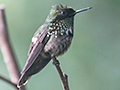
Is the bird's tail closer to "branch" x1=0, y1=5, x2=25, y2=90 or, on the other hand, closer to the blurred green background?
"branch" x1=0, y1=5, x2=25, y2=90

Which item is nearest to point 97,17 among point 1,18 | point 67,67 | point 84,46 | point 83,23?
point 83,23

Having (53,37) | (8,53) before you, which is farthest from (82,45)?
(53,37)

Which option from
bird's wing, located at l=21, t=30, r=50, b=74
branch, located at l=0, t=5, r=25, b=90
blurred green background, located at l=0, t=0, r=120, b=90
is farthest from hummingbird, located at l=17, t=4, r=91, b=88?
blurred green background, located at l=0, t=0, r=120, b=90

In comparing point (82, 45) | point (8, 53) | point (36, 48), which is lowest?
point (82, 45)

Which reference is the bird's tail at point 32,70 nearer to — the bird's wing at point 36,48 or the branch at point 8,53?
the bird's wing at point 36,48

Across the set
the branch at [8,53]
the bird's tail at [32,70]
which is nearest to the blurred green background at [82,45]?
the branch at [8,53]

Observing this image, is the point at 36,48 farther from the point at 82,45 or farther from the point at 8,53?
the point at 82,45

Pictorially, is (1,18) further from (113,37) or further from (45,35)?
(113,37)
